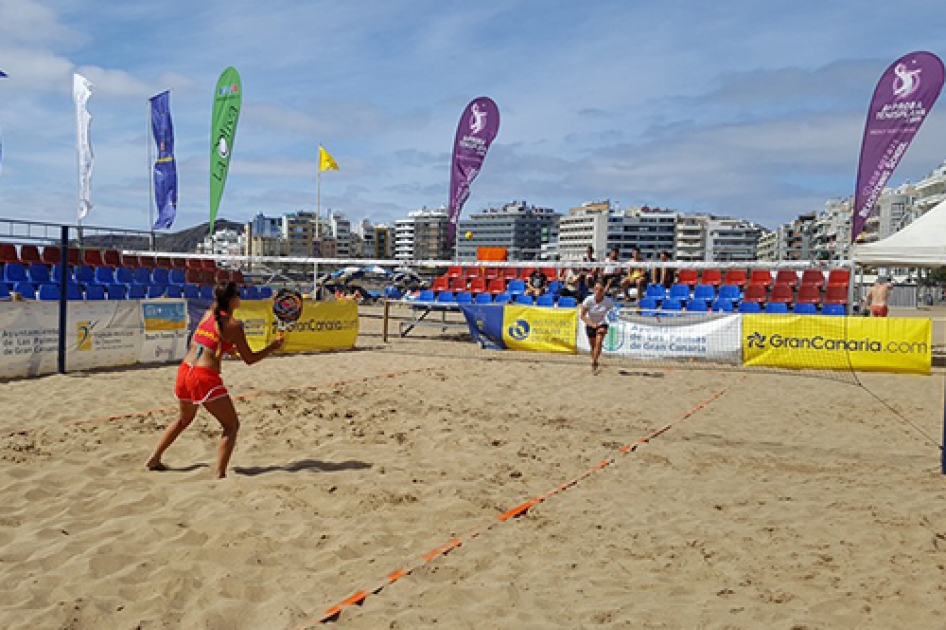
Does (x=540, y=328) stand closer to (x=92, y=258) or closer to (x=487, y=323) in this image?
(x=487, y=323)

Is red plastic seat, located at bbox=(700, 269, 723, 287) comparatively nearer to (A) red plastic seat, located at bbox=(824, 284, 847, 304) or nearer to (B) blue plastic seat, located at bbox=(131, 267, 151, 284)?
(A) red plastic seat, located at bbox=(824, 284, 847, 304)

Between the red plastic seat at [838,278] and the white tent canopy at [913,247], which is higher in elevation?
the white tent canopy at [913,247]

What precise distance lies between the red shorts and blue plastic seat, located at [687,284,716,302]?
14.0 m

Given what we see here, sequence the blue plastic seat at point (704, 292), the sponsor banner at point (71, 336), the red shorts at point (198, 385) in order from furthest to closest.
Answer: the blue plastic seat at point (704, 292), the sponsor banner at point (71, 336), the red shorts at point (198, 385)

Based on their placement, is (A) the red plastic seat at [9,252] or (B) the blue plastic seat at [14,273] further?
(A) the red plastic seat at [9,252]

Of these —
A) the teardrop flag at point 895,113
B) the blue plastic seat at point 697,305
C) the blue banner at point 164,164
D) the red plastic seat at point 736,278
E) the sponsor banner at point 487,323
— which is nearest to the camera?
the teardrop flag at point 895,113

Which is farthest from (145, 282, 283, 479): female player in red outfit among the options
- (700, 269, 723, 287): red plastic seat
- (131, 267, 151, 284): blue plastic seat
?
(700, 269, 723, 287): red plastic seat

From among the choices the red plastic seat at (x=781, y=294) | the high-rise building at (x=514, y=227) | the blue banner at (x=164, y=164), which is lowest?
the red plastic seat at (x=781, y=294)

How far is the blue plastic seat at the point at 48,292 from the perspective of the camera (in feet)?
48.1

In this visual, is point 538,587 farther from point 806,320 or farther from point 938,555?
Answer: point 806,320

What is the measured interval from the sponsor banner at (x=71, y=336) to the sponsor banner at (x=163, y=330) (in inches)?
6.0

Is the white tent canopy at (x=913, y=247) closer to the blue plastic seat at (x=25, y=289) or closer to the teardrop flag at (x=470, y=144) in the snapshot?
the teardrop flag at (x=470, y=144)

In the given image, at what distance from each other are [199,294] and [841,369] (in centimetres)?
1441

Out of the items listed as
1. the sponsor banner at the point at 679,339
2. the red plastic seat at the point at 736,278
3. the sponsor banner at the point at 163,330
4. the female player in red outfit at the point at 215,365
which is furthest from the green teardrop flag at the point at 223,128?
the female player in red outfit at the point at 215,365
